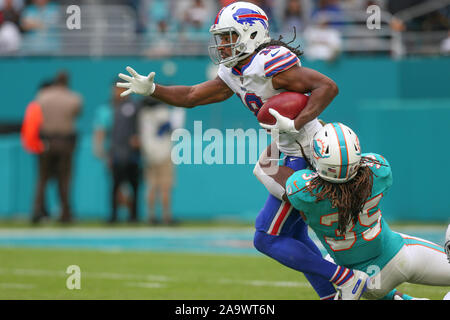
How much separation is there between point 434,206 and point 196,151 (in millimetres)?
3393

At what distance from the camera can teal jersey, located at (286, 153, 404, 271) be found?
4660 mm

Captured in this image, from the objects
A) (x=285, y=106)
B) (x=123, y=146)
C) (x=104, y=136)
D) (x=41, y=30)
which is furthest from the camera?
(x=41, y=30)

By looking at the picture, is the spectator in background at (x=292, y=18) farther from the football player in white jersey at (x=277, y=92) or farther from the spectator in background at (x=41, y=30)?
→ the football player in white jersey at (x=277, y=92)

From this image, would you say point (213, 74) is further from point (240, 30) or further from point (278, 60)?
point (278, 60)

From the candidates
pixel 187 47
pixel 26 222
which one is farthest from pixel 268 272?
pixel 187 47

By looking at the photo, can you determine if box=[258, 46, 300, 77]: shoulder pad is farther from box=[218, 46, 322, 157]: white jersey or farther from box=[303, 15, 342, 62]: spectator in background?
box=[303, 15, 342, 62]: spectator in background

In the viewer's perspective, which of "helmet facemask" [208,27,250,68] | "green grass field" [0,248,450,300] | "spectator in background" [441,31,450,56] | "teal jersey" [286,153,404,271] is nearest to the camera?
"teal jersey" [286,153,404,271]

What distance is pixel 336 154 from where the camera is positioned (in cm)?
454

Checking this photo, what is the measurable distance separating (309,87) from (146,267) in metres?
3.27

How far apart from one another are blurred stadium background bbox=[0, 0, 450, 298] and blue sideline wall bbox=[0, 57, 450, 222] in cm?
2

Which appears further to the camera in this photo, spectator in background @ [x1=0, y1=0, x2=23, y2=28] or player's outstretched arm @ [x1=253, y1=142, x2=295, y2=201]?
spectator in background @ [x1=0, y1=0, x2=23, y2=28]

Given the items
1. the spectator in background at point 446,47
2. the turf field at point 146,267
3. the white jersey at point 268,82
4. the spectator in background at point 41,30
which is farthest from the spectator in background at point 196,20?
the white jersey at point 268,82

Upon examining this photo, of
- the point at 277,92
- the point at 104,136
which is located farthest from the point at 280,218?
the point at 104,136

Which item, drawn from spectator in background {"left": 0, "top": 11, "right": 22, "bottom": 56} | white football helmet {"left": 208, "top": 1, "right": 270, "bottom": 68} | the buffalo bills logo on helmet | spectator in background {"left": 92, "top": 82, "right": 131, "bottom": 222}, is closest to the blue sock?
white football helmet {"left": 208, "top": 1, "right": 270, "bottom": 68}
